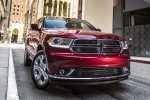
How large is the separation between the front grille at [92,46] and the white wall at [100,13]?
1826 cm

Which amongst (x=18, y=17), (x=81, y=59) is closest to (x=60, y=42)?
(x=81, y=59)

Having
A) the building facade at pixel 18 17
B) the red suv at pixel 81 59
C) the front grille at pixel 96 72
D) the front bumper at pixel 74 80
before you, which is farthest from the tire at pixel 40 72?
the building facade at pixel 18 17

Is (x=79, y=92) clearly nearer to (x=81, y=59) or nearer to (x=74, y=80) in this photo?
(x=74, y=80)

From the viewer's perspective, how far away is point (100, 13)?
23.6 metres

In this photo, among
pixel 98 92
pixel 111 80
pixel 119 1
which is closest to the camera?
pixel 111 80

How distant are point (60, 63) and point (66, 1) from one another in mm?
68809

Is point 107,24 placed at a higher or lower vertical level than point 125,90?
higher

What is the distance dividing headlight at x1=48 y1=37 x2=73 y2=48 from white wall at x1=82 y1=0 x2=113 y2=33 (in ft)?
60.8

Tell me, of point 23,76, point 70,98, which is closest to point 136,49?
point 23,76

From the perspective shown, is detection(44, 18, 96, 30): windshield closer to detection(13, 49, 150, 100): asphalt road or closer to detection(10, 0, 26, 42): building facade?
detection(13, 49, 150, 100): asphalt road

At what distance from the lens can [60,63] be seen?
3848mm

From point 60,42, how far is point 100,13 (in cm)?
2020

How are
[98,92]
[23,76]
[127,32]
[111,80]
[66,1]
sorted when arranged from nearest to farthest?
[111,80], [98,92], [23,76], [127,32], [66,1]

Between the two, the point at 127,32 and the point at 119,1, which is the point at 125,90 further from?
the point at 119,1
